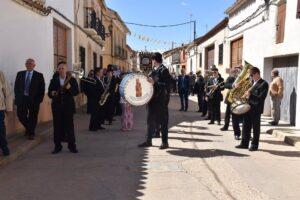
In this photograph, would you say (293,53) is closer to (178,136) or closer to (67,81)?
(178,136)

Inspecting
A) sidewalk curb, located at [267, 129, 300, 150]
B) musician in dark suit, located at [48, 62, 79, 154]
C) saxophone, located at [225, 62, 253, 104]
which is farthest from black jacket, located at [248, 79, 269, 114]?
musician in dark suit, located at [48, 62, 79, 154]

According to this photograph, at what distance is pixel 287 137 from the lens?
30.1 ft

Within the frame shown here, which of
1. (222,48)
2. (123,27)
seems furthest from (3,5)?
(123,27)

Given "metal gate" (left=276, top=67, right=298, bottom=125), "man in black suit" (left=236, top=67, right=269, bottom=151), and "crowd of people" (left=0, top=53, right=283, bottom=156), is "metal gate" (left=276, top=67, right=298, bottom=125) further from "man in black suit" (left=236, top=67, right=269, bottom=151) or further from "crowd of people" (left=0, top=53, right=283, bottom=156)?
"man in black suit" (left=236, top=67, right=269, bottom=151)

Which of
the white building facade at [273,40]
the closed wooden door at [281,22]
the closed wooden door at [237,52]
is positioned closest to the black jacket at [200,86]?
the white building facade at [273,40]

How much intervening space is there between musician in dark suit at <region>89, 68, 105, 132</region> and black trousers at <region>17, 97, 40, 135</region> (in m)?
1.96

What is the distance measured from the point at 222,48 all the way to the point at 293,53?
10530 millimetres

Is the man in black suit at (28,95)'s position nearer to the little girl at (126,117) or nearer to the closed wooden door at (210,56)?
the little girl at (126,117)

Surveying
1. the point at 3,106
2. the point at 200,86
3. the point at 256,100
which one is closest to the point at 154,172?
the point at 3,106

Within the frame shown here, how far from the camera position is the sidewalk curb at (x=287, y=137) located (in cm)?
869

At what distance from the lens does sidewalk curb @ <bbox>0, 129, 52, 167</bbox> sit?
6.68m

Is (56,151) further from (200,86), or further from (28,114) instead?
(200,86)

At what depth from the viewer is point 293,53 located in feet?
37.1

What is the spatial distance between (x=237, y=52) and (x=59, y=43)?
8064 millimetres
